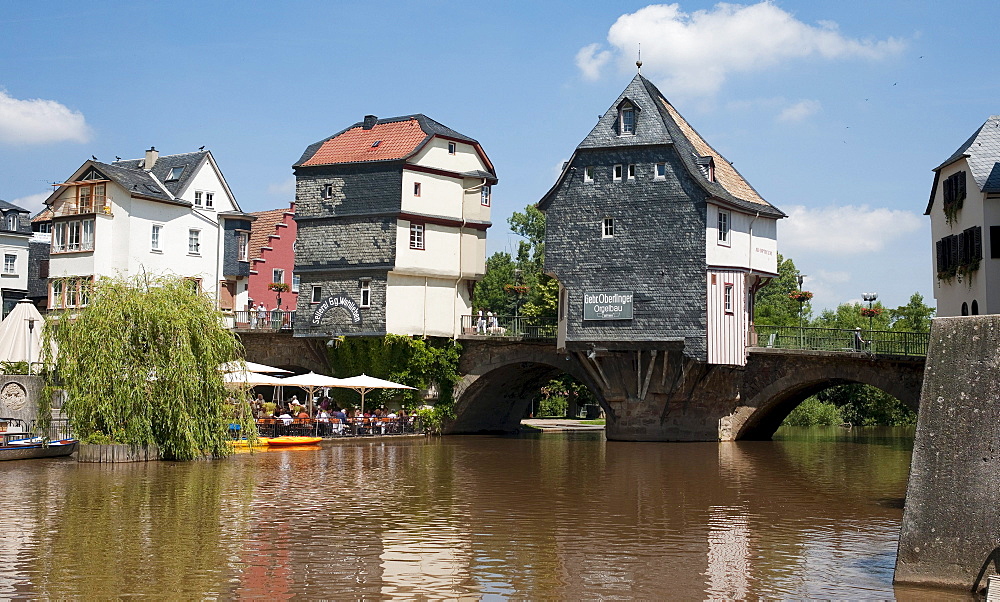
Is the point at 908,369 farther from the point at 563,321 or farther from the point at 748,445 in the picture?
the point at 563,321

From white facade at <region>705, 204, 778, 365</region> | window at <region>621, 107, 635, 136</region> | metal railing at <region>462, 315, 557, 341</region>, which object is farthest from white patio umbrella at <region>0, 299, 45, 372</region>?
white facade at <region>705, 204, 778, 365</region>

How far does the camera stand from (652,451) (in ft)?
135

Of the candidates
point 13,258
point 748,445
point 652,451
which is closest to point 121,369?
point 652,451

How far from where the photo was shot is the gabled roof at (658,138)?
45.2 metres

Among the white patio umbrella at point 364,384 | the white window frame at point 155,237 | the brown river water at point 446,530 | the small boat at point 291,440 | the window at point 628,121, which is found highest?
the window at point 628,121

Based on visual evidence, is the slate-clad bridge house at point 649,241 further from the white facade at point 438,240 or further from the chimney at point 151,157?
the chimney at point 151,157

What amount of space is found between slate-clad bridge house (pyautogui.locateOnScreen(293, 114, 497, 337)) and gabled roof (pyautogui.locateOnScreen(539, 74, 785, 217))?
237 inches

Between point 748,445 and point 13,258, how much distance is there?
3892 centimetres

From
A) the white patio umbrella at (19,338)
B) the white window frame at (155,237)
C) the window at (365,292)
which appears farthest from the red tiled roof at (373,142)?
the white patio umbrella at (19,338)

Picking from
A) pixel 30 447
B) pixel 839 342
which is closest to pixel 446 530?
pixel 30 447

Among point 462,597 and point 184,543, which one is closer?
point 462,597

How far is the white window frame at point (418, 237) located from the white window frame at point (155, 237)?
44.7 ft

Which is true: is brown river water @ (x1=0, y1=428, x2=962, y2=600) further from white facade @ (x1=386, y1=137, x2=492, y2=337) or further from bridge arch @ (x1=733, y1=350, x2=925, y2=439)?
white facade @ (x1=386, y1=137, x2=492, y2=337)

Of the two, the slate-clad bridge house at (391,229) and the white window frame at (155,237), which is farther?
the white window frame at (155,237)
